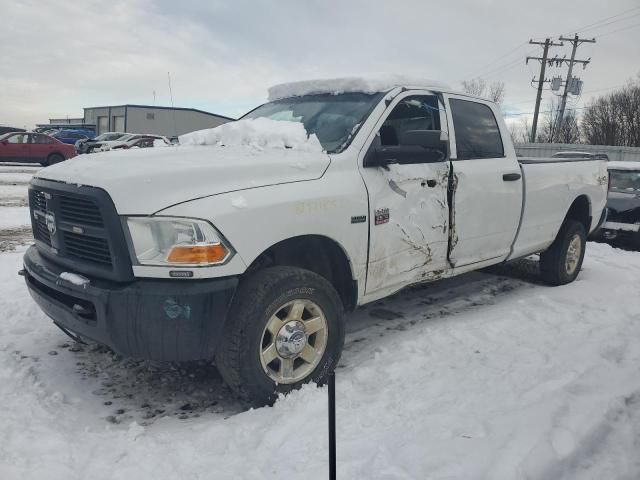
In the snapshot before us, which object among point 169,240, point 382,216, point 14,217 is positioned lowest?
point 14,217

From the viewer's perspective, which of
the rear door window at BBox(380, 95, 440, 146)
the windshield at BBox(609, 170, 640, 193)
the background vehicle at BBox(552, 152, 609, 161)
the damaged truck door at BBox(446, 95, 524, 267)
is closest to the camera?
the rear door window at BBox(380, 95, 440, 146)

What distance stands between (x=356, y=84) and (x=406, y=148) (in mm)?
766

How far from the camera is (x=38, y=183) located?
3.27 m

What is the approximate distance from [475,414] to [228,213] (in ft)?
5.57

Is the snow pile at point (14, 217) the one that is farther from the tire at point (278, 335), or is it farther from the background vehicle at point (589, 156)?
the background vehicle at point (589, 156)

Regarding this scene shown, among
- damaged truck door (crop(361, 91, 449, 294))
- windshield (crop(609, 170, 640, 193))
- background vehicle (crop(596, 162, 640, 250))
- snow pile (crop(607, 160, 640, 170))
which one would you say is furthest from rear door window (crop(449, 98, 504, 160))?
snow pile (crop(607, 160, 640, 170))

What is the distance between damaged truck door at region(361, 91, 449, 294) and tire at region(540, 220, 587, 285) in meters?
2.20

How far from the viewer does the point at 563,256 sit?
580cm

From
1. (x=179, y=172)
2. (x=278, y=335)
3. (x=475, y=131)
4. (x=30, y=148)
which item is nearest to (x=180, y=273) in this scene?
(x=179, y=172)

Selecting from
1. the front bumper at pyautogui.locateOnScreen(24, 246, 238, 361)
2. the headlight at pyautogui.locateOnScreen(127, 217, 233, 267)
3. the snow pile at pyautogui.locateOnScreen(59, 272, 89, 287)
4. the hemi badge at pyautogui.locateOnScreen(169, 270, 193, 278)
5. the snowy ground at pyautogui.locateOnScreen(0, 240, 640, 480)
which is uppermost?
the headlight at pyautogui.locateOnScreen(127, 217, 233, 267)

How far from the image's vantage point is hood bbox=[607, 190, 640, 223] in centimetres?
921

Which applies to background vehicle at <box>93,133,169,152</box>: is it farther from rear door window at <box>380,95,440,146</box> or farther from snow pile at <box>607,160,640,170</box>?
rear door window at <box>380,95,440,146</box>

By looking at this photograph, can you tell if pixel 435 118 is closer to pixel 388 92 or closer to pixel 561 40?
pixel 388 92

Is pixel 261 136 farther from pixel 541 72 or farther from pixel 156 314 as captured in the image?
pixel 541 72
